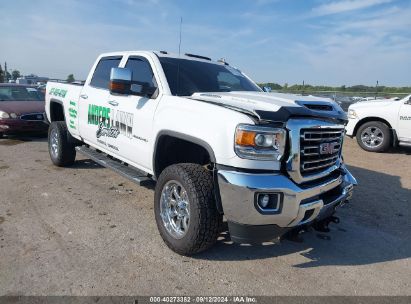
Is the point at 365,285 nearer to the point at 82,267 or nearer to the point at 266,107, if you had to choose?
the point at 266,107

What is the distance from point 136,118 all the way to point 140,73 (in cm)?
66

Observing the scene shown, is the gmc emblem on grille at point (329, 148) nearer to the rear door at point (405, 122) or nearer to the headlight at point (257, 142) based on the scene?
the headlight at point (257, 142)

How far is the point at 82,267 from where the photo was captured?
10.6 feet

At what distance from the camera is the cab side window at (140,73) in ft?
13.6

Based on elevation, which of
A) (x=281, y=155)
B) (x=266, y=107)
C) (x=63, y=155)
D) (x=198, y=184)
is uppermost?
(x=266, y=107)

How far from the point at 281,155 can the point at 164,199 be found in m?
1.30

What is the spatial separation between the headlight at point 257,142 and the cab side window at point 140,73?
5.22 ft

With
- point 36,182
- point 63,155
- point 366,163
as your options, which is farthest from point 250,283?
point 366,163

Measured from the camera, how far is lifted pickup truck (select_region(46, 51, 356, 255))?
299cm

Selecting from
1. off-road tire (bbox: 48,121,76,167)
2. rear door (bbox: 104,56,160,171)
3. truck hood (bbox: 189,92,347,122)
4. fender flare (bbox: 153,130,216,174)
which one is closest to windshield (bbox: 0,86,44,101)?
off-road tire (bbox: 48,121,76,167)

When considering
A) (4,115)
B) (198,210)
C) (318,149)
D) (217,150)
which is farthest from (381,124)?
(4,115)

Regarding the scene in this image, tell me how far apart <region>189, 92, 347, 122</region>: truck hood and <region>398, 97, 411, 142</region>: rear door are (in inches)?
244

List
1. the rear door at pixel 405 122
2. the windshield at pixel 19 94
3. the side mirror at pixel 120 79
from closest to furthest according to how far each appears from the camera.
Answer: the side mirror at pixel 120 79, the rear door at pixel 405 122, the windshield at pixel 19 94

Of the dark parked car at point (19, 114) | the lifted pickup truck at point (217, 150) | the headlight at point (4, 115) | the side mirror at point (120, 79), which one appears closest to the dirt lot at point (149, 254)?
the lifted pickup truck at point (217, 150)
